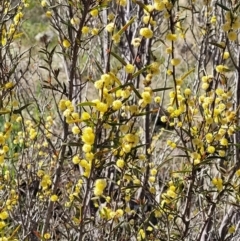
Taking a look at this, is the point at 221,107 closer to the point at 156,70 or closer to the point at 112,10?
the point at 156,70

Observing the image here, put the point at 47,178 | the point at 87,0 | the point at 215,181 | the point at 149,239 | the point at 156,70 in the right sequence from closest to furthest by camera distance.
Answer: the point at 156,70
the point at 87,0
the point at 215,181
the point at 47,178
the point at 149,239

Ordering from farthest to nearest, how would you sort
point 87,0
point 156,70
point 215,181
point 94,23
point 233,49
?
1. point 94,23
2. point 233,49
3. point 215,181
4. point 87,0
5. point 156,70

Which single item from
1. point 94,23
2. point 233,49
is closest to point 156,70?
A: point 233,49

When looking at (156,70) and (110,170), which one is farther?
(110,170)

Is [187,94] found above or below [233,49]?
below

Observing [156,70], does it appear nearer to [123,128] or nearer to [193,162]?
[123,128]

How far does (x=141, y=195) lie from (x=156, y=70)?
6.35 ft

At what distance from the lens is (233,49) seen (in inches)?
129

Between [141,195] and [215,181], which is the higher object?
[215,181]

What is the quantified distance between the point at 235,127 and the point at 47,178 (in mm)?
936

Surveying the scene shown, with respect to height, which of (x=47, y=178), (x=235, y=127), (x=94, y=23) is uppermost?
(x=94, y=23)

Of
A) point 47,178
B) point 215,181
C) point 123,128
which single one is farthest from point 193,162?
point 47,178

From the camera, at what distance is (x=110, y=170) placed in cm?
383

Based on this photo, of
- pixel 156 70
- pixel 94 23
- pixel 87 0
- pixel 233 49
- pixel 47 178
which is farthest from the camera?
Answer: pixel 94 23
